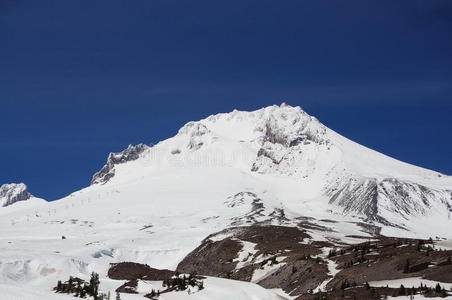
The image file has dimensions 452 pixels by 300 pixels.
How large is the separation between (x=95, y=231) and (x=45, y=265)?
323 feet

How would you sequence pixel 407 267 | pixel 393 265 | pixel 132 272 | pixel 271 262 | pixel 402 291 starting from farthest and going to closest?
pixel 271 262 → pixel 132 272 → pixel 393 265 → pixel 407 267 → pixel 402 291

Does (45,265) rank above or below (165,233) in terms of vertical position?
below

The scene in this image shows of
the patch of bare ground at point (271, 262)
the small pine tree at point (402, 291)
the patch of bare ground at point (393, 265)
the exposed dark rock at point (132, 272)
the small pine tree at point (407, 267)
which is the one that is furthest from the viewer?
the exposed dark rock at point (132, 272)

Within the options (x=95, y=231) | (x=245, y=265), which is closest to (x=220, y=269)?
(x=245, y=265)

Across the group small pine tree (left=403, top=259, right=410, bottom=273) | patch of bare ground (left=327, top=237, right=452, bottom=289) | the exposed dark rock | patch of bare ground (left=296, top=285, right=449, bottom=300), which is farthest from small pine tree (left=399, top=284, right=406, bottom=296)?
the exposed dark rock

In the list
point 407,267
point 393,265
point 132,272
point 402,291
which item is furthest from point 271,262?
point 402,291

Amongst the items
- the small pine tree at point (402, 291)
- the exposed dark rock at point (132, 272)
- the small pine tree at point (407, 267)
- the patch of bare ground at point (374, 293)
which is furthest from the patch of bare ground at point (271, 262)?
the small pine tree at point (402, 291)

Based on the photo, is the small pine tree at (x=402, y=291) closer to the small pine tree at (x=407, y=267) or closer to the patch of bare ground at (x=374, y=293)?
the patch of bare ground at (x=374, y=293)

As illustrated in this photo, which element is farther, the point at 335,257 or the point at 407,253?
the point at 335,257

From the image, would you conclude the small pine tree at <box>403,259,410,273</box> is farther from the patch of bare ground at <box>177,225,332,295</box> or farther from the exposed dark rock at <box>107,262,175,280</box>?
the exposed dark rock at <box>107,262,175,280</box>

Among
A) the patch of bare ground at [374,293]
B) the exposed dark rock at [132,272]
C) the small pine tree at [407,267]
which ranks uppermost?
the exposed dark rock at [132,272]

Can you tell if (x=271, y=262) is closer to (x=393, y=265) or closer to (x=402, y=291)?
(x=393, y=265)

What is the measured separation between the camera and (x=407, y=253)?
49.6m

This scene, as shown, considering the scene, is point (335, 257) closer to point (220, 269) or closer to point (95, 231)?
point (220, 269)
